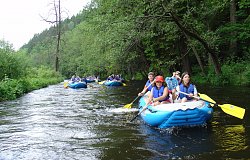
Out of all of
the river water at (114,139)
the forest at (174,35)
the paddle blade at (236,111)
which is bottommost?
the river water at (114,139)

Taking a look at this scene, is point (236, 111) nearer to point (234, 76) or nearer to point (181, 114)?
point (181, 114)

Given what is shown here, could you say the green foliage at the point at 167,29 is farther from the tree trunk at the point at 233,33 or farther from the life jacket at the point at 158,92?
the life jacket at the point at 158,92

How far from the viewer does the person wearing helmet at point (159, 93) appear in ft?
25.8

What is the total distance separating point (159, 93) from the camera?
7.97m

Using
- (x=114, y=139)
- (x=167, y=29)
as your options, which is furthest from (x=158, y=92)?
(x=167, y=29)

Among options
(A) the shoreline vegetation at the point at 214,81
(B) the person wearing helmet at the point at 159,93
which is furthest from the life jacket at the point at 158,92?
(A) the shoreline vegetation at the point at 214,81

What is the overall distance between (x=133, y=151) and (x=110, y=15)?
13.5 meters

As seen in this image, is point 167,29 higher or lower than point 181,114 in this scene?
higher

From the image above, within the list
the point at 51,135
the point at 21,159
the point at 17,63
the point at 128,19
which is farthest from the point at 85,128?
the point at 17,63

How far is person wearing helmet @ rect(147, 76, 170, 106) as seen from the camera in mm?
7879

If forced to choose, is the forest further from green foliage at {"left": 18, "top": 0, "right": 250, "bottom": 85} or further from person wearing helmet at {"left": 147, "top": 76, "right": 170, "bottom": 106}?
person wearing helmet at {"left": 147, "top": 76, "right": 170, "bottom": 106}

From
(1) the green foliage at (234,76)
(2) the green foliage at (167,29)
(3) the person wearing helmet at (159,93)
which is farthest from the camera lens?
(1) the green foliage at (234,76)

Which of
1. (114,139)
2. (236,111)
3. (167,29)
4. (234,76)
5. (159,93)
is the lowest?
(114,139)

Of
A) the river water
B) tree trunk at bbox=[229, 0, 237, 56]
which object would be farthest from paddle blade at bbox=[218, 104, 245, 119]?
tree trunk at bbox=[229, 0, 237, 56]
